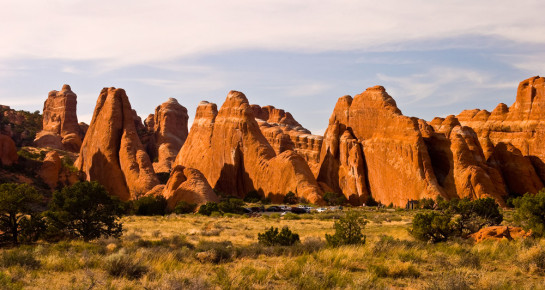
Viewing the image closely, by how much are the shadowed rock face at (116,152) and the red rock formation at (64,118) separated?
3092 cm

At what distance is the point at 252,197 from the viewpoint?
68000mm

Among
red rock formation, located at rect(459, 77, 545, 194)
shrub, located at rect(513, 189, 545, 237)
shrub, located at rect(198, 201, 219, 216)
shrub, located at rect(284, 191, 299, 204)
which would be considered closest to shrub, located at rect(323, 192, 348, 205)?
shrub, located at rect(284, 191, 299, 204)

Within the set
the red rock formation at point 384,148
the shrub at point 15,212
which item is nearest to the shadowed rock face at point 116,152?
the red rock formation at point 384,148

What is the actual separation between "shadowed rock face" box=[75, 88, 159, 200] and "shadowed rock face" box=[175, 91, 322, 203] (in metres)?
11.9

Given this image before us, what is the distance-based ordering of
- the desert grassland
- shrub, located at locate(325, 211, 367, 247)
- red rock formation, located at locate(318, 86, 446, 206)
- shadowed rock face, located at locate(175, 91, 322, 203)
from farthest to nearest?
1. shadowed rock face, located at locate(175, 91, 322, 203)
2. red rock formation, located at locate(318, 86, 446, 206)
3. shrub, located at locate(325, 211, 367, 247)
4. the desert grassland

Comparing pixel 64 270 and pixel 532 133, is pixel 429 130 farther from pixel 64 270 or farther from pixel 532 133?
pixel 64 270

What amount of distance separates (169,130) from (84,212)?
84.6m

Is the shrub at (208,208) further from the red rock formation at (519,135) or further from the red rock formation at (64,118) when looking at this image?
the red rock formation at (64,118)

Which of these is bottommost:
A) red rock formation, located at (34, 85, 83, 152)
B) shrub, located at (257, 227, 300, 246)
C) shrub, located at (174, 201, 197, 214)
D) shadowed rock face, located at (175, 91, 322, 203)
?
shrub, located at (174, 201, 197, 214)

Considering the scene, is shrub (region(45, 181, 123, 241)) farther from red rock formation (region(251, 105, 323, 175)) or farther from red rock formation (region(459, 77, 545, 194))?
red rock formation (region(459, 77, 545, 194))

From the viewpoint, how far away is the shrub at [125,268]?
44.1 ft

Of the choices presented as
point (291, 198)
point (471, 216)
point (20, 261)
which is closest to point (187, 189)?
point (291, 198)

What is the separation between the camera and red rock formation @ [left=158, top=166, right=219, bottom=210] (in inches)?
2089

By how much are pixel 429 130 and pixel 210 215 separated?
3648 cm
